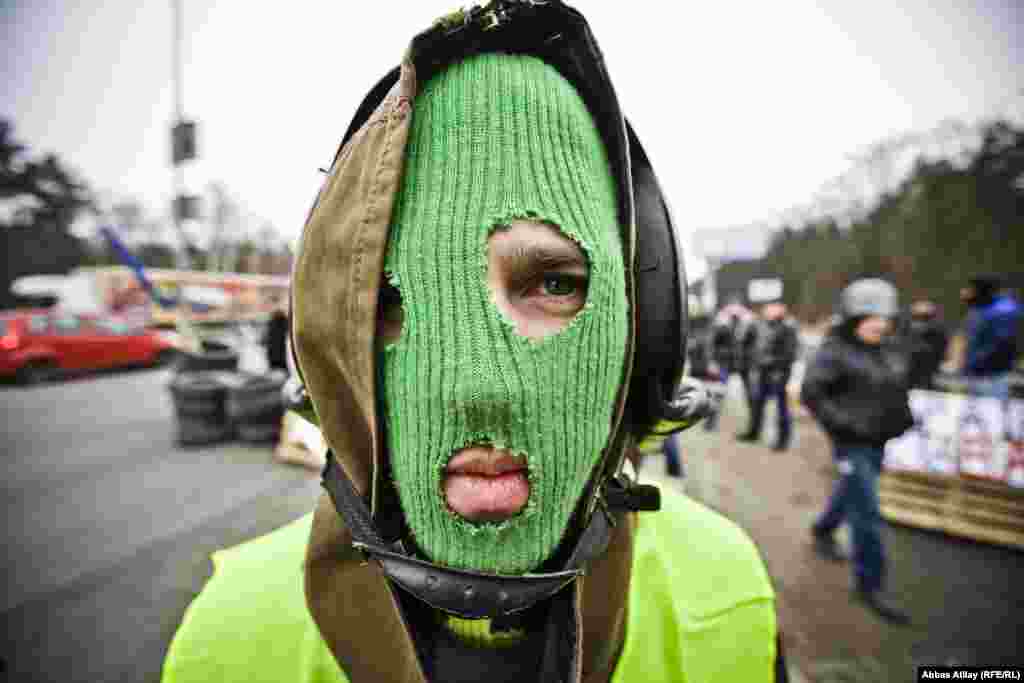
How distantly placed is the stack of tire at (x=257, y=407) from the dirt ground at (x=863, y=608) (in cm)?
463

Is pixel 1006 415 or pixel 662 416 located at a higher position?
pixel 662 416

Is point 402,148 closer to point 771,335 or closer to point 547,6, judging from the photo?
point 547,6

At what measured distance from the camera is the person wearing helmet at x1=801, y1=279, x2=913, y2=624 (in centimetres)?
297

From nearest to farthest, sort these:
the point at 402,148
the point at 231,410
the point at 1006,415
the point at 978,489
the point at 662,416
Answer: the point at 402,148
the point at 662,416
the point at 978,489
the point at 1006,415
the point at 231,410

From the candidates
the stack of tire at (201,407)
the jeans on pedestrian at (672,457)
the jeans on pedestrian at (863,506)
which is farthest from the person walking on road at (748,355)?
the stack of tire at (201,407)

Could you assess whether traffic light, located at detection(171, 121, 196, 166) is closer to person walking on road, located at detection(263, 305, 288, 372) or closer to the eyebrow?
person walking on road, located at detection(263, 305, 288, 372)

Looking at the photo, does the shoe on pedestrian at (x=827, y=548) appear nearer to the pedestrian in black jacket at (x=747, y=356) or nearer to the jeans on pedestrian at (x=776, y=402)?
the jeans on pedestrian at (x=776, y=402)

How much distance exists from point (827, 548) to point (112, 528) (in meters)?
5.74

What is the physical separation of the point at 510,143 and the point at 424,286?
34cm

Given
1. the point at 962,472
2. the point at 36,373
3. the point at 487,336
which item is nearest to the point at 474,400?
the point at 487,336

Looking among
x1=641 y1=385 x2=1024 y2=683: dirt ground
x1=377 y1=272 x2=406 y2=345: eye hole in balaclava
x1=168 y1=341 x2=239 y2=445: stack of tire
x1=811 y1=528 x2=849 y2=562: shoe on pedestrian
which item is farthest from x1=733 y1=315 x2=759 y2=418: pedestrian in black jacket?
x1=168 y1=341 x2=239 y2=445: stack of tire

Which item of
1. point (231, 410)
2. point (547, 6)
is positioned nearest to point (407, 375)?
point (547, 6)

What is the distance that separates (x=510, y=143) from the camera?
940 millimetres

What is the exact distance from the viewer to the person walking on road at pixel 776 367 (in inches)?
239
